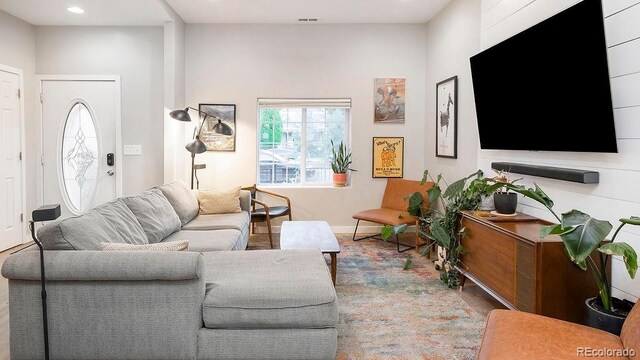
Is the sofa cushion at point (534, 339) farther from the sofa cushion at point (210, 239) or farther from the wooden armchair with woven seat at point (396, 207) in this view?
the wooden armchair with woven seat at point (396, 207)

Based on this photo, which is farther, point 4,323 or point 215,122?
point 215,122

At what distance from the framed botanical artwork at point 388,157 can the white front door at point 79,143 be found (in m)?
3.15

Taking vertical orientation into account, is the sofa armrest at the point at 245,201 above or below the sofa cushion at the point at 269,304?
above

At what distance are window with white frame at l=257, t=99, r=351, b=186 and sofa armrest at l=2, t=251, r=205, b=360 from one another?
3.74m

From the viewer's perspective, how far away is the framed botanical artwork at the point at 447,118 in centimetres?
452

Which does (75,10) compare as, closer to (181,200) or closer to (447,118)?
(181,200)

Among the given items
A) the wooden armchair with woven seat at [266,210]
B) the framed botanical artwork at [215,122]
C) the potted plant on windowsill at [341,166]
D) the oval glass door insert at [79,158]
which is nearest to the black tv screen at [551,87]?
the potted plant on windowsill at [341,166]

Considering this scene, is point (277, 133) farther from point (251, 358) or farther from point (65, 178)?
point (251, 358)

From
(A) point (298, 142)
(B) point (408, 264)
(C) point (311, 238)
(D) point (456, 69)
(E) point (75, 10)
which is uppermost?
(E) point (75, 10)

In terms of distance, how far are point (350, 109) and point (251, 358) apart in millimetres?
3995

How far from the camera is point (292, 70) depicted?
548 cm

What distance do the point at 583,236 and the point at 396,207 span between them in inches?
136

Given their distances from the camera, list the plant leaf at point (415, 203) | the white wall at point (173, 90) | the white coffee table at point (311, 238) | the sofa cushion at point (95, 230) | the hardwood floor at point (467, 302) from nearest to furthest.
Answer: the sofa cushion at point (95, 230) → the hardwood floor at point (467, 302) → the white coffee table at point (311, 238) → the plant leaf at point (415, 203) → the white wall at point (173, 90)

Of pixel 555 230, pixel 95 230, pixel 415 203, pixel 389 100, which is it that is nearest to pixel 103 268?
pixel 95 230
